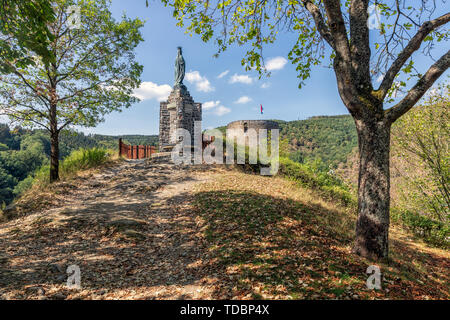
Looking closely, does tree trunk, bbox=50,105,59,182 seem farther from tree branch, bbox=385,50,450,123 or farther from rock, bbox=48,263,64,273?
tree branch, bbox=385,50,450,123

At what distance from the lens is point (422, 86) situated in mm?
3818

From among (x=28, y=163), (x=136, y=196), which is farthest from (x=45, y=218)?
(x=28, y=163)

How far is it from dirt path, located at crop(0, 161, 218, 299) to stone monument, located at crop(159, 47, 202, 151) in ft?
37.4

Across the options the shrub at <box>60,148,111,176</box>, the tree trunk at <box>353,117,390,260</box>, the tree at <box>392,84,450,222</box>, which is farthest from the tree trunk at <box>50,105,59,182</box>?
the tree at <box>392,84,450,222</box>

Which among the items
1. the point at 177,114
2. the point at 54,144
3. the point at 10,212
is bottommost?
the point at 10,212

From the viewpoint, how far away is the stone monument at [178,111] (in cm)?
1961

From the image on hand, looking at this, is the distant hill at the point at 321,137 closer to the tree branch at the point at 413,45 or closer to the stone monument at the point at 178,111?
the stone monument at the point at 178,111

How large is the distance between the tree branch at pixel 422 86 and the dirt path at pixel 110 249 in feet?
14.2

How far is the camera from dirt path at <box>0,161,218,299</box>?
11.2 ft

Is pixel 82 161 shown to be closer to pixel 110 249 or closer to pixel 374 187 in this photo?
pixel 110 249

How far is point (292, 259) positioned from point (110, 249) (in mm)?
3852

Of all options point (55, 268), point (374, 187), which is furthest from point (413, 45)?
point (55, 268)

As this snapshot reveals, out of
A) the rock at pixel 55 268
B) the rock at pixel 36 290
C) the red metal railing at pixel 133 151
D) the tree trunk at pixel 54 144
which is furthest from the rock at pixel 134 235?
the red metal railing at pixel 133 151

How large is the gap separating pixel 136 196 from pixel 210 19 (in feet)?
22.3
